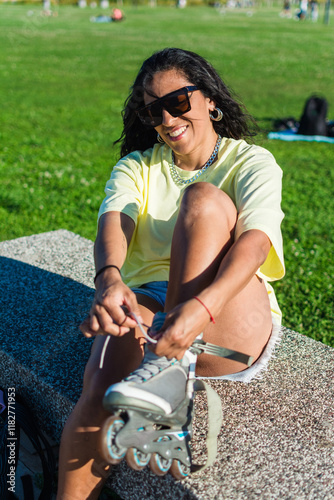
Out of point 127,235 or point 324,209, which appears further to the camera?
point 324,209

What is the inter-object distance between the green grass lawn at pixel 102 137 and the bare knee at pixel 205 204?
3.66ft

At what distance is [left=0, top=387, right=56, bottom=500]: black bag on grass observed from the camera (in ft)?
7.67

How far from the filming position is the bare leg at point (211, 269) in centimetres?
217

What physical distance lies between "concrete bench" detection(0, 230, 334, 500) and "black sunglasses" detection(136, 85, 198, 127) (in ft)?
3.95

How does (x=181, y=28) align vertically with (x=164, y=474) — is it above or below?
below

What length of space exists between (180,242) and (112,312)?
384 millimetres

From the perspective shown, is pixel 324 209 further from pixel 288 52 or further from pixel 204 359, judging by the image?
pixel 288 52

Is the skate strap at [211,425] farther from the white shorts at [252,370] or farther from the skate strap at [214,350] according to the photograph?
the white shorts at [252,370]

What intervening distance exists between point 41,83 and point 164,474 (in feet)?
44.2

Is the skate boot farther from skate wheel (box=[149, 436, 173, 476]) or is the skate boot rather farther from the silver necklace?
the silver necklace

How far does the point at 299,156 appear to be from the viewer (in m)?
8.32

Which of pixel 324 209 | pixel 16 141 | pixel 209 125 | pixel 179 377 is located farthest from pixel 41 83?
pixel 179 377

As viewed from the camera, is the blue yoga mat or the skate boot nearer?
the skate boot

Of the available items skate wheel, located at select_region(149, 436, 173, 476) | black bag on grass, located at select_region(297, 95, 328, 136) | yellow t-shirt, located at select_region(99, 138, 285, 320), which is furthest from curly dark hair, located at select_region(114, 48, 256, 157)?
black bag on grass, located at select_region(297, 95, 328, 136)
